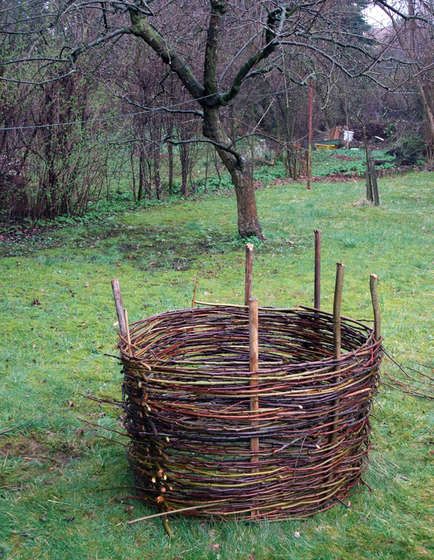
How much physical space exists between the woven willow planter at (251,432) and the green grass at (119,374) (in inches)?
4.8

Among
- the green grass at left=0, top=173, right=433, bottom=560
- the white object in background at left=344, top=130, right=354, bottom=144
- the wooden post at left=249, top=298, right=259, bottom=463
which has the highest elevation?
the white object in background at left=344, top=130, right=354, bottom=144

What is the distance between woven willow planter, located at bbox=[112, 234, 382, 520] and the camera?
3033 mm

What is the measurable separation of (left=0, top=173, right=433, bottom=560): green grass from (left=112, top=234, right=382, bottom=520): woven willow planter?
0.12 m

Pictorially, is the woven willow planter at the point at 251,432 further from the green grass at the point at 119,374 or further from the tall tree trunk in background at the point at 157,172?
the tall tree trunk in background at the point at 157,172

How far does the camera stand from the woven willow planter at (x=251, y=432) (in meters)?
3.03

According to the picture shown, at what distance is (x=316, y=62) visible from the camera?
434 inches

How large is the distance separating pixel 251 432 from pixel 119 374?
248cm

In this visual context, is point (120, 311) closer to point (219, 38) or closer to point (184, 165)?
point (219, 38)

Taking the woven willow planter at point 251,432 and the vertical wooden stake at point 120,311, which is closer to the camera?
the woven willow planter at point 251,432

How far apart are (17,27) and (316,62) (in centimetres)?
491

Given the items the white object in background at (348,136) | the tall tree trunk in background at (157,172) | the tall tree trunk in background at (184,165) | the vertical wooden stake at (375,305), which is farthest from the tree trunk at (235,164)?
the white object in background at (348,136)

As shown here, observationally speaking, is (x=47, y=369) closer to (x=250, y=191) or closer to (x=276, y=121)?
(x=250, y=191)

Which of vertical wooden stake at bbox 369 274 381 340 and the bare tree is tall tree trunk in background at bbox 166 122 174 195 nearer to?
the bare tree

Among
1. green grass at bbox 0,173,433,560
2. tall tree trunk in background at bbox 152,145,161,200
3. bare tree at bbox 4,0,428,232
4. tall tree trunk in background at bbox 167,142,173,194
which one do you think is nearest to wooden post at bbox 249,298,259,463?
green grass at bbox 0,173,433,560
